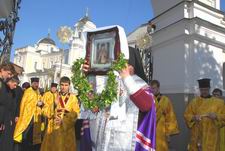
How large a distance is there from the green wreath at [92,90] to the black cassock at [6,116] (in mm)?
1960

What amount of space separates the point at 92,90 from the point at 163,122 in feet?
9.34

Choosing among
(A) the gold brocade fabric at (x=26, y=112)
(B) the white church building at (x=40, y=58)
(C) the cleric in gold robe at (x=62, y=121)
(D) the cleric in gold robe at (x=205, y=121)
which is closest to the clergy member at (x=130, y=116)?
(C) the cleric in gold robe at (x=62, y=121)

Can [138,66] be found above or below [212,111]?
above

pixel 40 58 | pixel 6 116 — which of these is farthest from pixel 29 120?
pixel 40 58

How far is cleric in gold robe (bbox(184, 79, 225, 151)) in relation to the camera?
238 inches

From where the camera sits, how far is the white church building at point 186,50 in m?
7.56

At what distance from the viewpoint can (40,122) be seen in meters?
8.09

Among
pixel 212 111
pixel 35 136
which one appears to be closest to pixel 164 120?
pixel 212 111

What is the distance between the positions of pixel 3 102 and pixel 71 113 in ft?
4.14

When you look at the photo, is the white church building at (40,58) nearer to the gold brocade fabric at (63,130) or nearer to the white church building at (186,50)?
the white church building at (186,50)

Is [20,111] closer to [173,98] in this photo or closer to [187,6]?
[173,98]

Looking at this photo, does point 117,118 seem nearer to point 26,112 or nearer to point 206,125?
point 206,125

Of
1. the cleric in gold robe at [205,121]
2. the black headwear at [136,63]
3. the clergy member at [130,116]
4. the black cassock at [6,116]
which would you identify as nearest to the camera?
the clergy member at [130,116]

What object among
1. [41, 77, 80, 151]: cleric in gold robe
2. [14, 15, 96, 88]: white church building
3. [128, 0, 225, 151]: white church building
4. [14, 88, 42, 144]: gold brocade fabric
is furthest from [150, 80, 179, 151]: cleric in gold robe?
[14, 15, 96, 88]: white church building
